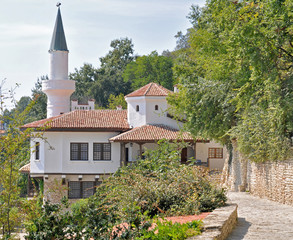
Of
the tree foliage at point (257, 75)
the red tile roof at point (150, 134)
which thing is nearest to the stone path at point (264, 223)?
the tree foliage at point (257, 75)

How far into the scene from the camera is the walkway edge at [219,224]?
7509 mm

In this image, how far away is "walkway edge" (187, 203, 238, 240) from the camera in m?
7.51

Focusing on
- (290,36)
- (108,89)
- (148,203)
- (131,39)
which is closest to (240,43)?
(290,36)

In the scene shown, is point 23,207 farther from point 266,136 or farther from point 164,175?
point 266,136

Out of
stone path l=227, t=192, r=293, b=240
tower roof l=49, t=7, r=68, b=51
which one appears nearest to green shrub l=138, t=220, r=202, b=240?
stone path l=227, t=192, r=293, b=240

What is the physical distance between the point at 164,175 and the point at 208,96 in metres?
10.2

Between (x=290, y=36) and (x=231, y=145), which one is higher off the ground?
(x=290, y=36)

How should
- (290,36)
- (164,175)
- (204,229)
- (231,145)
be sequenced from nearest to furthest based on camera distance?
(204,229) < (164,175) < (290,36) < (231,145)

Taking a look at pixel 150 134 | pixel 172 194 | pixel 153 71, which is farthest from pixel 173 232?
pixel 153 71

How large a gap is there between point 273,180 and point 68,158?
63.8 ft

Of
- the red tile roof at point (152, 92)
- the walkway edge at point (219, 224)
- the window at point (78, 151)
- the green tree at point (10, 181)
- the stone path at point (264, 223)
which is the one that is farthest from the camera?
the red tile roof at point (152, 92)

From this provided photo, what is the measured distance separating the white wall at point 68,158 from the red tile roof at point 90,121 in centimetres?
56

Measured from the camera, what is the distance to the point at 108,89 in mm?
63844

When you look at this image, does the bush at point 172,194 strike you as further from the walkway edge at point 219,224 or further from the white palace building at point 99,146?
the white palace building at point 99,146
